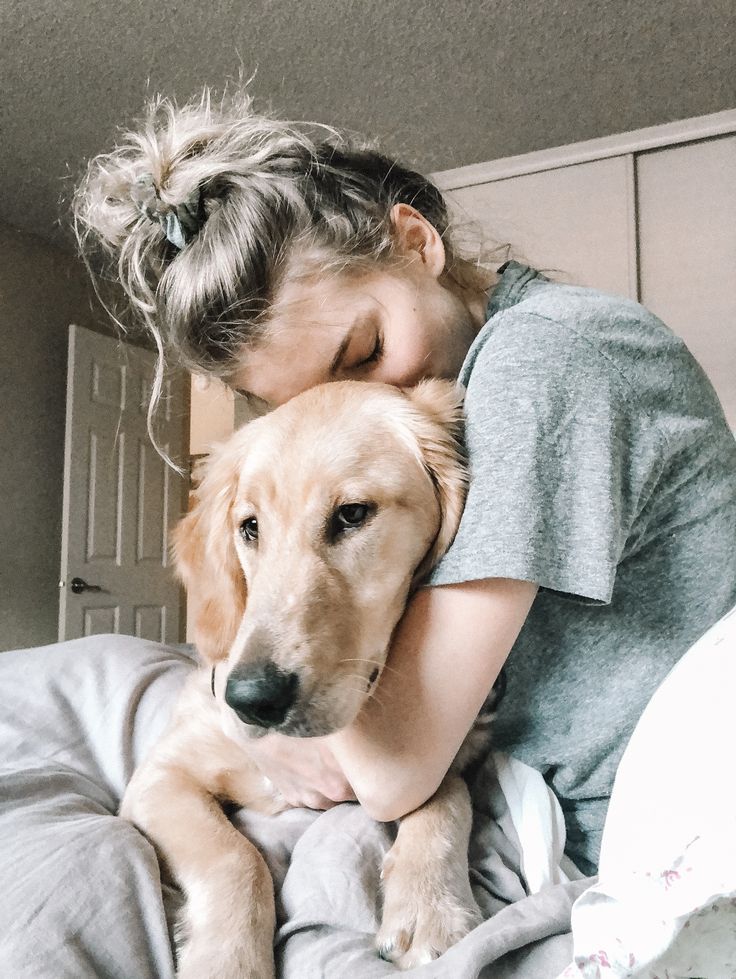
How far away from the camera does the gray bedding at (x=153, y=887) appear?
686 millimetres

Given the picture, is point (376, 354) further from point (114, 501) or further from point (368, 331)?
point (114, 501)

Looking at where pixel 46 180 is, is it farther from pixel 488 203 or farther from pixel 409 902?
pixel 409 902

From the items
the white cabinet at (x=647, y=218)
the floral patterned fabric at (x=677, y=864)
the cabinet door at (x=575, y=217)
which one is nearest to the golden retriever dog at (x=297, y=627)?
the floral patterned fabric at (x=677, y=864)

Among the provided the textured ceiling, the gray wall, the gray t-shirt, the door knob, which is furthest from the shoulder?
the gray wall

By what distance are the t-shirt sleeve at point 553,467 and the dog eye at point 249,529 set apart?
1.08ft

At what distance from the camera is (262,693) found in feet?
2.55

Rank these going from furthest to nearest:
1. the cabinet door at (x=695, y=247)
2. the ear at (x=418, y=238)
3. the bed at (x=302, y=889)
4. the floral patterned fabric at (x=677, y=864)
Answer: the cabinet door at (x=695, y=247)
the ear at (x=418, y=238)
the bed at (x=302, y=889)
the floral patterned fabric at (x=677, y=864)

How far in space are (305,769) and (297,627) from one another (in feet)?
0.75

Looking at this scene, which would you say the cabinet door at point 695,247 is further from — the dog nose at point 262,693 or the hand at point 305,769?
the dog nose at point 262,693

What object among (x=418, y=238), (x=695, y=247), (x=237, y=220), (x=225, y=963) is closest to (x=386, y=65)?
(x=695, y=247)

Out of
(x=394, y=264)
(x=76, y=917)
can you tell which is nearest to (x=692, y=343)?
(x=394, y=264)

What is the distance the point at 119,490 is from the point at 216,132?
12.7 feet

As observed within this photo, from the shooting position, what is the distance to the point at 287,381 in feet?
3.83

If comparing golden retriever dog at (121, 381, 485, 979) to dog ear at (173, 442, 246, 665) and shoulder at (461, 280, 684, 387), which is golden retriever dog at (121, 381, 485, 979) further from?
shoulder at (461, 280, 684, 387)
